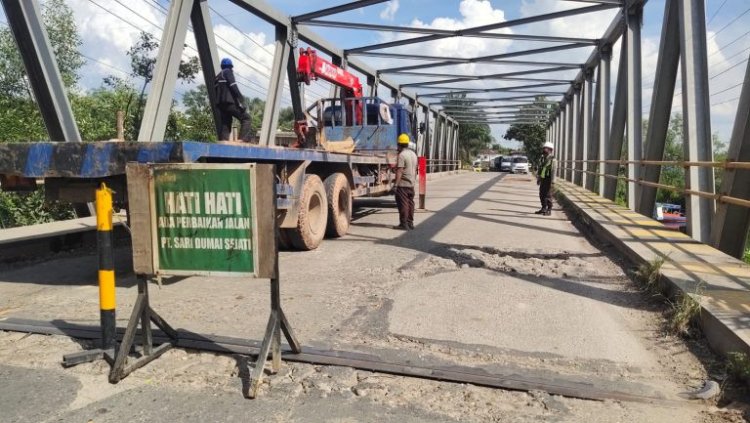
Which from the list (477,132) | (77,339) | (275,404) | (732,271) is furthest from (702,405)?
(477,132)

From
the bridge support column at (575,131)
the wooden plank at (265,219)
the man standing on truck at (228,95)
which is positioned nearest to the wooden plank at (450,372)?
the wooden plank at (265,219)

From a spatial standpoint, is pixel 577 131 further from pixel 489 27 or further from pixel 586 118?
pixel 489 27

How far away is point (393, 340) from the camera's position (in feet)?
13.4

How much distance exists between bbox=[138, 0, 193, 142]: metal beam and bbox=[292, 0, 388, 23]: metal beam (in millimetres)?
4894

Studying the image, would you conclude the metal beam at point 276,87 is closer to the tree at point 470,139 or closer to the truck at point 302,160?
the truck at point 302,160

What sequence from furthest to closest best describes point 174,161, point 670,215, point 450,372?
point 670,215, point 174,161, point 450,372

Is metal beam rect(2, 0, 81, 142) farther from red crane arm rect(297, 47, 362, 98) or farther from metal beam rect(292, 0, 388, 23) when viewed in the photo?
metal beam rect(292, 0, 388, 23)

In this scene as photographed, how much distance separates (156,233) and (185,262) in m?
0.28

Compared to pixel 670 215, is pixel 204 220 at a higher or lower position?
higher

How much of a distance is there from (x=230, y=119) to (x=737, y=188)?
A: 698 centimetres

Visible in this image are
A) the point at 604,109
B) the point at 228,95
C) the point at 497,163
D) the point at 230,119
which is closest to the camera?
the point at 228,95

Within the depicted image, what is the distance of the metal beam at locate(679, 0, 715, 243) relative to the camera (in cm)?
754

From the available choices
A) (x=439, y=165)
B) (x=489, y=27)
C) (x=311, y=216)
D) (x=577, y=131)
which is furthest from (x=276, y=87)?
(x=439, y=165)

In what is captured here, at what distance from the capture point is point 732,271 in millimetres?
5316
